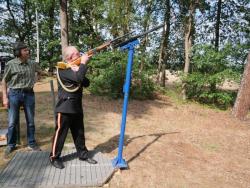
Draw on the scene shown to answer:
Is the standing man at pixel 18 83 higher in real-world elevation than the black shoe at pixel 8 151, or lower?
higher

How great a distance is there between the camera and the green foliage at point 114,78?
475 inches

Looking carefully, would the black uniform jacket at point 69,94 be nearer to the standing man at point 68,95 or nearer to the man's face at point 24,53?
the standing man at point 68,95

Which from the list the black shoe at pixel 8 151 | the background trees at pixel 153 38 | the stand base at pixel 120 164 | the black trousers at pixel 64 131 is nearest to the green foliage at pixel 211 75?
the background trees at pixel 153 38

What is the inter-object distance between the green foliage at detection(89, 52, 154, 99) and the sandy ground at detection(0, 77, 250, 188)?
85 cm

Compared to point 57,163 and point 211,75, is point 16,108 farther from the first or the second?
point 211,75

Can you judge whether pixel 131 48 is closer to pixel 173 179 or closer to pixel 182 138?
pixel 173 179

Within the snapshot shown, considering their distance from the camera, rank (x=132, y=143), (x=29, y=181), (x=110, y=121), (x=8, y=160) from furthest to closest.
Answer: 1. (x=110, y=121)
2. (x=132, y=143)
3. (x=8, y=160)
4. (x=29, y=181)

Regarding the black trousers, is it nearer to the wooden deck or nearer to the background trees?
the wooden deck

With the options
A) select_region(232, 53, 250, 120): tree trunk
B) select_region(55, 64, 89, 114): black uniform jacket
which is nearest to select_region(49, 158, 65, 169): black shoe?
select_region(55, 64, 89, 114): black uniform jacket

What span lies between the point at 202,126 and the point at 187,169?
372 centimetres

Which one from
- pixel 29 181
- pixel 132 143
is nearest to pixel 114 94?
pixel 132 143

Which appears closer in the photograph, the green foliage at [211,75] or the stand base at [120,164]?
the stand base at [120,164]

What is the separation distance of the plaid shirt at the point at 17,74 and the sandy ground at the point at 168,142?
4.03 ft

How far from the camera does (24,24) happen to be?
103ft
